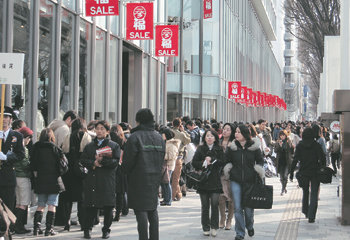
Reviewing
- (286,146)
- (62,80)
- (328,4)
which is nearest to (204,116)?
(328,4)

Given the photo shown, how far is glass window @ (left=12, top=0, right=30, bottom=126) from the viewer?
460 inches

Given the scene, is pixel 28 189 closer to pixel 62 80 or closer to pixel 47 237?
pixel 47 237

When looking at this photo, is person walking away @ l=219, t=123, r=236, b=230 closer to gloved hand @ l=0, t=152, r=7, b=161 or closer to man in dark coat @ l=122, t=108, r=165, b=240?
man in dark coat @ l=122, t=108, r=165, b=240

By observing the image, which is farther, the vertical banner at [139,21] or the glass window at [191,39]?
the glass window at [191,39]

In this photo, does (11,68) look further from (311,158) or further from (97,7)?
(311,158)

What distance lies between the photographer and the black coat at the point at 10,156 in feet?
27.5

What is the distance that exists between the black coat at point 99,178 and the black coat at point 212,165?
1.40 m

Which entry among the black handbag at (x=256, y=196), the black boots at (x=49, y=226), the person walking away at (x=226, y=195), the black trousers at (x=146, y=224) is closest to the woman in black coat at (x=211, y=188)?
the person walking away at (x=226, y=195)

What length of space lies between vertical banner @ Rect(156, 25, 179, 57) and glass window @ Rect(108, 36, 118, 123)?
5.07 feet

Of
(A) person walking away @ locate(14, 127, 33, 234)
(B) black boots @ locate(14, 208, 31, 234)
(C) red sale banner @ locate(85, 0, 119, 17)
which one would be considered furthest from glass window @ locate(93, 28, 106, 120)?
(B) black boots @ locate(14, 208, 31, 234)

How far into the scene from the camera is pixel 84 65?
15.8 m

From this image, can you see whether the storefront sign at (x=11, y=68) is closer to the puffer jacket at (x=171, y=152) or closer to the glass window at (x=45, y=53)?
the glass window at (x=45, y=53)

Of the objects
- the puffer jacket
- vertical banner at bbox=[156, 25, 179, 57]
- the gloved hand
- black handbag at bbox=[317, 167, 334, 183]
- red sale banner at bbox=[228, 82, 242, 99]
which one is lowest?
black handbag at bbox=[317, 167, 334, 183]

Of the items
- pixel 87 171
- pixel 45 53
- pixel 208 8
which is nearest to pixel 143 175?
pixel 87 171
